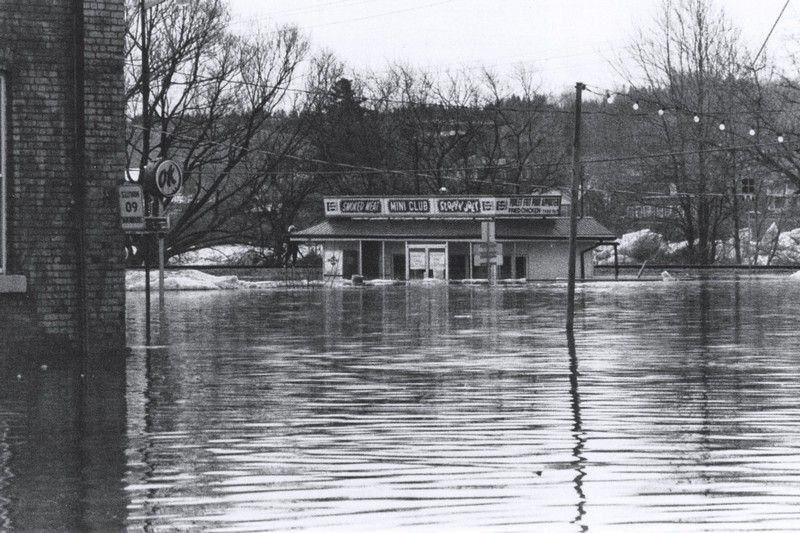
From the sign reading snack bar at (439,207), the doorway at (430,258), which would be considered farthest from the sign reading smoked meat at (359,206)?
the doorway at (430,258)

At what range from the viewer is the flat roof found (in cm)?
7994

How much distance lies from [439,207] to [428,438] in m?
70.2

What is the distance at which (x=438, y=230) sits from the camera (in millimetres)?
80938

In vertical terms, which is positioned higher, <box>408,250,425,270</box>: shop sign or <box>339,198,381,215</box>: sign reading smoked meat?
<box>339,198,381,215</box>: sign reading smoked meat

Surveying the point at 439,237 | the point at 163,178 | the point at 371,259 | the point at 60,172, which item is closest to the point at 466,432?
the point at 60,172

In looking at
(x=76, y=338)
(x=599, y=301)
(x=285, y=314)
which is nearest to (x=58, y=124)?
(x=76, y=338)

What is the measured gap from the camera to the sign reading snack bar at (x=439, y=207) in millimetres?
80500

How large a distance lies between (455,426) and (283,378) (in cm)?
560

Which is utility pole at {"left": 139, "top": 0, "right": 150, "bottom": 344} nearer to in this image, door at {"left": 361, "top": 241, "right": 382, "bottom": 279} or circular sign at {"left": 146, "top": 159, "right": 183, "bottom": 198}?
circular sign at {"left": 146, "top": 159, "right": 183, "bottom": 198}

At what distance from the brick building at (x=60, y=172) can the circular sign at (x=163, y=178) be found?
12.0 feet

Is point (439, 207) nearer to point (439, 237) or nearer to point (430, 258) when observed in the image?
point (439, 237)

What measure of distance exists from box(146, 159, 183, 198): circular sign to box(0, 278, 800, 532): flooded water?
255 centimetres

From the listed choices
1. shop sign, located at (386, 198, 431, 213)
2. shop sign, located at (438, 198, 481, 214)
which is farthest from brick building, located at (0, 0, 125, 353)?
shop sign, located at (438, 198, 481, 214)

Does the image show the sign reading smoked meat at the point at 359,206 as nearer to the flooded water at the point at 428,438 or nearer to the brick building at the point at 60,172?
the flooded water at the point at 428,438
